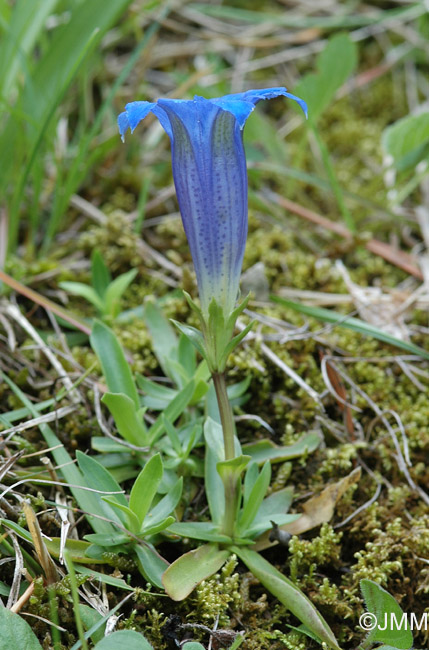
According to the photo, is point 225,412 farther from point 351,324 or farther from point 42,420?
point 351,324

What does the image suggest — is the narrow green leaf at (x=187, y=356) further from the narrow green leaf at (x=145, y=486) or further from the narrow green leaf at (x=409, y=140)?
the narrow green leaf at (x=409, y=140)

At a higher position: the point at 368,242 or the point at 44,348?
the point at 44,348

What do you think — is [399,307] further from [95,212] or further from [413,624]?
[95,212]

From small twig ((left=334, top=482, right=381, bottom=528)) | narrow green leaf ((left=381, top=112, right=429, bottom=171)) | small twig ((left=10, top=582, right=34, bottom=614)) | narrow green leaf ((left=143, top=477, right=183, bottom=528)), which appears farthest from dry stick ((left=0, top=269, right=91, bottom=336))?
narrow green leaf ((left=381, top=112, right=429, bottom=171))

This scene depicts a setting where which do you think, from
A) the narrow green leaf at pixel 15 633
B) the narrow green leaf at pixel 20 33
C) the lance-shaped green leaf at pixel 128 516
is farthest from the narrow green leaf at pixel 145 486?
the narrow green leaf at pixel 20 33

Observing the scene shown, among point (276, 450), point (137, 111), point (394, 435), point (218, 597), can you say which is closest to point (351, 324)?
point (394, 435)

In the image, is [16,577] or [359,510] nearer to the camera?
[16,577]

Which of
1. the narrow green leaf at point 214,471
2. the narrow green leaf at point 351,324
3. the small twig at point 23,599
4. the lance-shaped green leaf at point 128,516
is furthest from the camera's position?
the narrow green leaf at point 351,324
